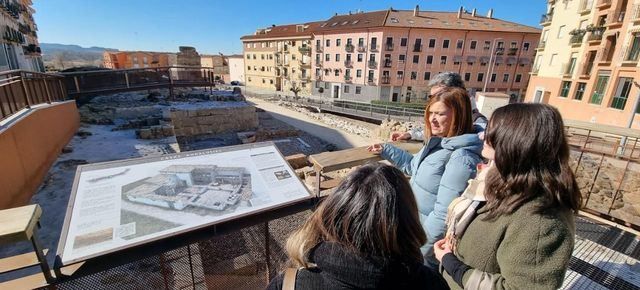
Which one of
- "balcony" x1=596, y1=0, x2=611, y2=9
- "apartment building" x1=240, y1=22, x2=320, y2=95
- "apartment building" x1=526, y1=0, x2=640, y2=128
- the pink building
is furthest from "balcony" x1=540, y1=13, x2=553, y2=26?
"apartment building" x1=240, y1=22, x2=320, y2=95

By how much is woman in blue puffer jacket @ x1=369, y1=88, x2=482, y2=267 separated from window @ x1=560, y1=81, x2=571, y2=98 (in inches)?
967

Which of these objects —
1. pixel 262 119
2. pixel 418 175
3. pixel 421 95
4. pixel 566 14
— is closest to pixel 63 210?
pixel 418 175

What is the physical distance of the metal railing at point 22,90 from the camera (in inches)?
196

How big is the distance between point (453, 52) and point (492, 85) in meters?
7.82

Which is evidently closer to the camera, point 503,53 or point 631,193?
point 631,193

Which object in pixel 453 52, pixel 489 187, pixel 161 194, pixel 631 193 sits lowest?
pixel 631 193

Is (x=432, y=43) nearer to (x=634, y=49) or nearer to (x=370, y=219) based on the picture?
(x=634, y=49)

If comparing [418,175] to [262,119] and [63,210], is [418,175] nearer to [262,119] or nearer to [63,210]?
[63,210]

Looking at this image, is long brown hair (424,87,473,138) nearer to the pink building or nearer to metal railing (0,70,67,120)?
metal railing (0,70,67,120)

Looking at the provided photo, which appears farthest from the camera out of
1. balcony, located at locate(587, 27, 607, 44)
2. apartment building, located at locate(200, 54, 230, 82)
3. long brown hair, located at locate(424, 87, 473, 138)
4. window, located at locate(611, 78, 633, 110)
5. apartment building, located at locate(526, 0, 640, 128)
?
apartment building, located at locate(200, 54, 230, 82)

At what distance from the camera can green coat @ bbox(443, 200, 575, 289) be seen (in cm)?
108

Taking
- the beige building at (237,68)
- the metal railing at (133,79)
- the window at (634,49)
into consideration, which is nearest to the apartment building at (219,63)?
the beige building at (237,68)

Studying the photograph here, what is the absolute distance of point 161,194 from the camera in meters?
1.78

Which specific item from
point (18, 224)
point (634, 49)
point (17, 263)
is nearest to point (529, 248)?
point (18, 224)
